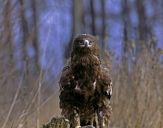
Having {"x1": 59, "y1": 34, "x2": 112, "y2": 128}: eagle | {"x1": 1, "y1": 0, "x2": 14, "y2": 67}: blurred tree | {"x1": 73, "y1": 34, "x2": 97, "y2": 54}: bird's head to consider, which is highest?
{"x1": 1, "y1": 0, "x2": 14, "y2": 67}: blurred tree

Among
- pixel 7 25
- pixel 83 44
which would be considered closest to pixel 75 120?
pixel 83 44

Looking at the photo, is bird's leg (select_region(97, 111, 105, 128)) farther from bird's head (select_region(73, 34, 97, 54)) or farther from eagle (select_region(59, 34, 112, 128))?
bird's head (select_region(73, 34, 97, 54))

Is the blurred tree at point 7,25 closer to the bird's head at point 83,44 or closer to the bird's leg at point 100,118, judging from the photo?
the bird's head at point 83,44

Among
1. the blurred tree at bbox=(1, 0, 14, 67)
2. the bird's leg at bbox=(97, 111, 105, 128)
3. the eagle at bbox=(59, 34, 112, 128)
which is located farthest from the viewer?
the blurred tree at bbox=(1, 0, 14, 67)

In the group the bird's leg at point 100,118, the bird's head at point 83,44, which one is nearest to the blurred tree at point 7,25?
the bird's head at point 83,44

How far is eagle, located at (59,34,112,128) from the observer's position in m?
4.54

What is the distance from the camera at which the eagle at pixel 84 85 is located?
4539mm

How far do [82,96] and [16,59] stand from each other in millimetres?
3091

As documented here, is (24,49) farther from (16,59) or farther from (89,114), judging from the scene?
(89,114)

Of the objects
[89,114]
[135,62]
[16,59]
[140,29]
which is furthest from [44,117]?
[140,29]

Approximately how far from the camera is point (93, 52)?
15.3 ft

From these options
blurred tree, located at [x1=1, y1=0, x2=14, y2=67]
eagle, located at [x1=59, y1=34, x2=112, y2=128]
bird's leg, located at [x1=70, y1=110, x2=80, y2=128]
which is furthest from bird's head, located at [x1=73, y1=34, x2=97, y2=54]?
blurred tree, located at [x1=1, y1=0, x2=14, y2=67]

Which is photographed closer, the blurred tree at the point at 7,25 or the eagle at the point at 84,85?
the eagle at the point at 84,85

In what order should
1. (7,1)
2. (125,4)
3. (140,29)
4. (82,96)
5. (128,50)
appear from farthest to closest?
(125,4), (140,29), (128,50), (7,1), (82,96)
